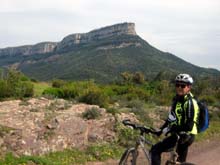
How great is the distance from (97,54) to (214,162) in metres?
79.9

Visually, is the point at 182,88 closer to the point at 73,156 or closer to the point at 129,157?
the point at 129,157

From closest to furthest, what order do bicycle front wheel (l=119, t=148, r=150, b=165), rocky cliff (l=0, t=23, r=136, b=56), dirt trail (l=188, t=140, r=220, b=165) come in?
bicycle front wheel (l=119, t=148, r=150, b=165)
dirt trail (l=188, t=140, r=220, b=165)
rocky cliff (l=0, t=23, r=136, b=56)

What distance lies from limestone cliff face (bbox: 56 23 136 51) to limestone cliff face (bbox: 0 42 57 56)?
4.98 metres

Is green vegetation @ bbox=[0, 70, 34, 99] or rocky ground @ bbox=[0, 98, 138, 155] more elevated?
green vegetation @ bbox=[0, 70, 34, 99]

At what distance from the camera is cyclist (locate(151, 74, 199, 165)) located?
7.03 m

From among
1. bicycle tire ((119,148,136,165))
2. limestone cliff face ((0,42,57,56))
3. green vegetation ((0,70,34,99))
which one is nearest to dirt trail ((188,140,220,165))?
bicycle tire ((119,148,136,165))

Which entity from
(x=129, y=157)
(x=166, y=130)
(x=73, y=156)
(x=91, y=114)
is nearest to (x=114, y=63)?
(x=91, y=114)

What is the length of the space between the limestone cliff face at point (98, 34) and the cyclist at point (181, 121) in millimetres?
110655

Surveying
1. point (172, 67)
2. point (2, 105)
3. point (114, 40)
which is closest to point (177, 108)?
point (2, 105)

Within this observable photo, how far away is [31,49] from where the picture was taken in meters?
143

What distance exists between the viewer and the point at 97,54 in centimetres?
9194

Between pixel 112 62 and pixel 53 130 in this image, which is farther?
pixel 112 62

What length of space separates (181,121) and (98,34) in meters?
118

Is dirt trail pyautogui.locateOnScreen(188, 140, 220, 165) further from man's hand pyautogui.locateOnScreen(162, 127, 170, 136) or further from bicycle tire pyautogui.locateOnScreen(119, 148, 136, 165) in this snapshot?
man's hand pyautogui.locateOnScreen(162, 127, 170, 136)
